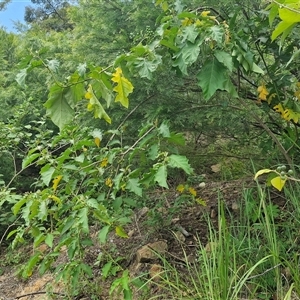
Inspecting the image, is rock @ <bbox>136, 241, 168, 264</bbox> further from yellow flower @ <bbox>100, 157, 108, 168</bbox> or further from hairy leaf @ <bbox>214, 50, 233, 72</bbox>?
hairy leaf @ <bbox>214, 50, 233, 72</bbox>

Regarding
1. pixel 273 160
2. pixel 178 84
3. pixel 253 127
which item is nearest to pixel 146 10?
pixel 178 84

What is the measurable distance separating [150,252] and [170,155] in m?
0.81

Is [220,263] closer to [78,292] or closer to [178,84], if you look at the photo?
[78,292]

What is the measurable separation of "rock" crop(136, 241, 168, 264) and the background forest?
0.5 inches

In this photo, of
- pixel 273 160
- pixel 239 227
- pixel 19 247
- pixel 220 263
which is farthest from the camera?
pixel 19 247

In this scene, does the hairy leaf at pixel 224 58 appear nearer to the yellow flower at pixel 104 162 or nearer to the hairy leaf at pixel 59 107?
the hairy leaf at pixel 59 107

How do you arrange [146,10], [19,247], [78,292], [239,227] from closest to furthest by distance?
[239,227]
[78,292]
[146,10]
[19,247]

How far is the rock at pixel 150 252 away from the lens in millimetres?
2145

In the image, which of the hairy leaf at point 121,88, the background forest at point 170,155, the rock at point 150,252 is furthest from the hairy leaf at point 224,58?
the rock at point 150,252

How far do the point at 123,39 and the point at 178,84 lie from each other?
52cm

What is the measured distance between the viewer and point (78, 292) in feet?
6.73

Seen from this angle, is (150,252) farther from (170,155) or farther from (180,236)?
(170,155)

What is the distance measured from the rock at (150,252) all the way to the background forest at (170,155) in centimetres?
1

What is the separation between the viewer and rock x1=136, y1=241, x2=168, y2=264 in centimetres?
214
